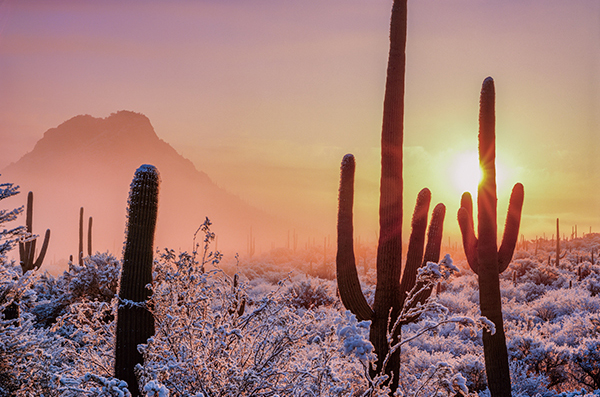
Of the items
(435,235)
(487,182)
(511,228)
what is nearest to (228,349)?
(435,235)

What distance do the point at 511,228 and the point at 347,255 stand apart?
207 inches

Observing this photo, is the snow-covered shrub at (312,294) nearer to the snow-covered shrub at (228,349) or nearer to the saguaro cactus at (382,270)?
the saguaro cactus at (382,270)

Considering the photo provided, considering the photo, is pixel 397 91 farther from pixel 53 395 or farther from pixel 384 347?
pixel 53 395

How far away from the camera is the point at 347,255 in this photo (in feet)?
24.2

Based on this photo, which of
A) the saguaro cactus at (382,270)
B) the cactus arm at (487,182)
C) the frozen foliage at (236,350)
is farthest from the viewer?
the cactus arm at (487,182)

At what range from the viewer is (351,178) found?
765 cm

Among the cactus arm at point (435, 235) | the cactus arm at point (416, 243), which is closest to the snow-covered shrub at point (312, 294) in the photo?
the cactus arm at point (435, 235)

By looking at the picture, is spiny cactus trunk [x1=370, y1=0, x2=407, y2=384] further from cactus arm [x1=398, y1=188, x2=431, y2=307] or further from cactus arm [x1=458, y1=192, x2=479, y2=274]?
cactus arm [x1=458, y1=192, x2=479, y2=274]

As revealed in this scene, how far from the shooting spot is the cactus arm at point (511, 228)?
9961 mm

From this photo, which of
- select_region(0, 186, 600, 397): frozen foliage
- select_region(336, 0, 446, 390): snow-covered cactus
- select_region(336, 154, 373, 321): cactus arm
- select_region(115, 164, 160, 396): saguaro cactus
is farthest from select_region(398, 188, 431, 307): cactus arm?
select_region(115, 164, 160, 396): saguaro cactus

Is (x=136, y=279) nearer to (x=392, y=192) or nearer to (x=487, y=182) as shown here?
(x=392, y=192)

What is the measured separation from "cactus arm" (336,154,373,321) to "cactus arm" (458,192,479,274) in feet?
11.9

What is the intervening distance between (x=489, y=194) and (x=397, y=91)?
3.58m

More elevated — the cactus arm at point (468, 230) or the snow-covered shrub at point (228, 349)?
the cactus arm at point (468, 230)
